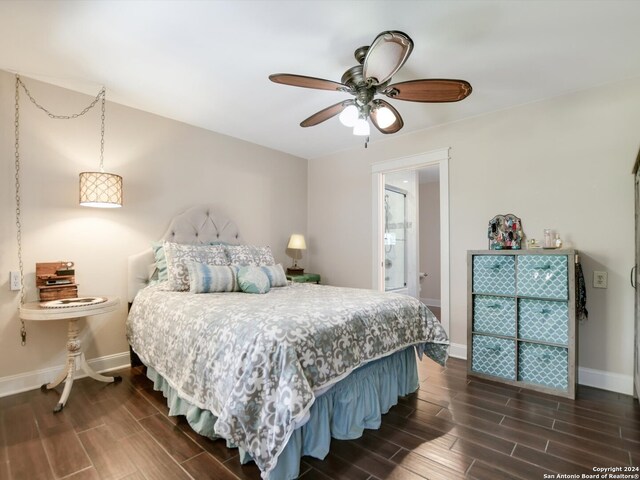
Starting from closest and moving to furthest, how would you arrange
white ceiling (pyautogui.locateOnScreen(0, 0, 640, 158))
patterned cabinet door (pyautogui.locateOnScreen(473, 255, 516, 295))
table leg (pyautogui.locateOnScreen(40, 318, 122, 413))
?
1. white ceiling (pyautogui.locateOnScreen(0, 0, 640, 158))
2. table leg (pyautogui.locateOnScreen(40, 318, 122, 413))
3. patterned cabinet door (pyautogui.locateOnScreen(473, 255, 516, 295))

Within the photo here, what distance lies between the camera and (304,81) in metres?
1.94

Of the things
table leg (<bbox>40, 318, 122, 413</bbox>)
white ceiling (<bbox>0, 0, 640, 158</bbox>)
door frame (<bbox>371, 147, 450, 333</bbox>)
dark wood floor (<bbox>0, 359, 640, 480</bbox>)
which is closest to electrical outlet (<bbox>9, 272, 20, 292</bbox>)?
table leg (<bbox>40, 318, 122, 413</bbox>)

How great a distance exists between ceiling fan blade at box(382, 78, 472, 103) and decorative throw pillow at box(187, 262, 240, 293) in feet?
6.02

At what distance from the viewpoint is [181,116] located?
3.29 m

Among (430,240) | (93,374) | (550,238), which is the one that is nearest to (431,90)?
(550,238)

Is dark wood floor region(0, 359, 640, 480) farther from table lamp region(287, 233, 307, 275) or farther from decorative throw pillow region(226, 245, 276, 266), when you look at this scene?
table lamp region(287, 233, 307, 275)

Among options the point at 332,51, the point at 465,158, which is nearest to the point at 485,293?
the point at 465,158

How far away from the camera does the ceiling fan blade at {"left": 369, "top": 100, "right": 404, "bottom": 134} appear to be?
7.07 feet

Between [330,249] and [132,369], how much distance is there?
2657 millimetres

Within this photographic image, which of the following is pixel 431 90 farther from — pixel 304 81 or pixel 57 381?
pixel 57 381

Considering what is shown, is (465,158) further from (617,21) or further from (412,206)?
(412,206)

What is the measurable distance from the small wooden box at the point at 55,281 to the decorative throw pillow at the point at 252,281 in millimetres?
1330

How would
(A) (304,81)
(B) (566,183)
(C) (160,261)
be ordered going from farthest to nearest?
(C) (160,261)
(B) (566,183)
(A) (304,81)

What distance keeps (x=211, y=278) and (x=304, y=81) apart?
164 cm
